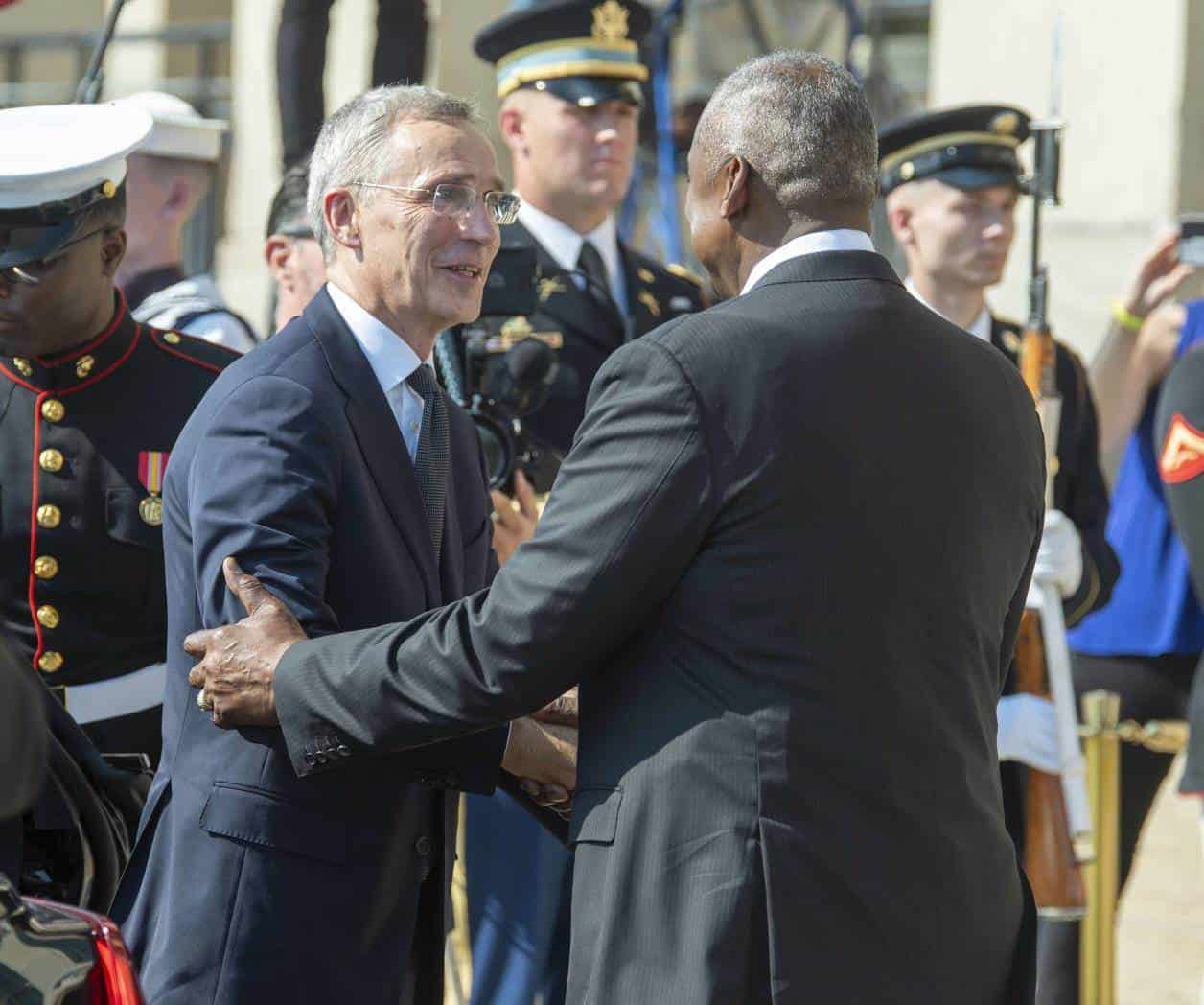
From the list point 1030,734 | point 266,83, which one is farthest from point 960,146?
point 266,83

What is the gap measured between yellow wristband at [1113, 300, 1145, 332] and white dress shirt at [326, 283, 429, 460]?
113 inches

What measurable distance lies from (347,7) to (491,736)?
6.78m

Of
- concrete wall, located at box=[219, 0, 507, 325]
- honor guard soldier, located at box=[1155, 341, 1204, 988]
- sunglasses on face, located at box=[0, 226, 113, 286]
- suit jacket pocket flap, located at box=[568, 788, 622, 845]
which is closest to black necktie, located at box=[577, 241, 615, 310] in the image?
honor guard soldier, located at box=[1155, 341, 1204, 988]

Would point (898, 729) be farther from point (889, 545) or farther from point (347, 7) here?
point (347, 7)

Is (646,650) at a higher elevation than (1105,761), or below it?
higher

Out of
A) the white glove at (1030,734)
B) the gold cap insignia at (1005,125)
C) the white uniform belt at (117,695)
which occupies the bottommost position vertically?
the white glove at (1030,734)

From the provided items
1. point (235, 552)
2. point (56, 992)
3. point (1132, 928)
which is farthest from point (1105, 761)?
point (56, 992)

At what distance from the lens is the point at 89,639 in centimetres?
367

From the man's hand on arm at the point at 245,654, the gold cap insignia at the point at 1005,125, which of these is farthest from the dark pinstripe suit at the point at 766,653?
the gold cap insignia at the point at 1005,125

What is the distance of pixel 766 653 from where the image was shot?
103 inches

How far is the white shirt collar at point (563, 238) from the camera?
16.3 ft

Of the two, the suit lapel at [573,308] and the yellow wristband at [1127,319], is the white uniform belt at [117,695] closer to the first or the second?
the suit lapel at [573,308]

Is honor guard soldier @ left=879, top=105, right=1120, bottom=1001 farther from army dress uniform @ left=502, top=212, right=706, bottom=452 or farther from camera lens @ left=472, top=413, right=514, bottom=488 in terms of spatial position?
camera lens @ left=472, top=413, right=514, bottom=488

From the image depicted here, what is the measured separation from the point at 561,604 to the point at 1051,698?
220 centimetres
